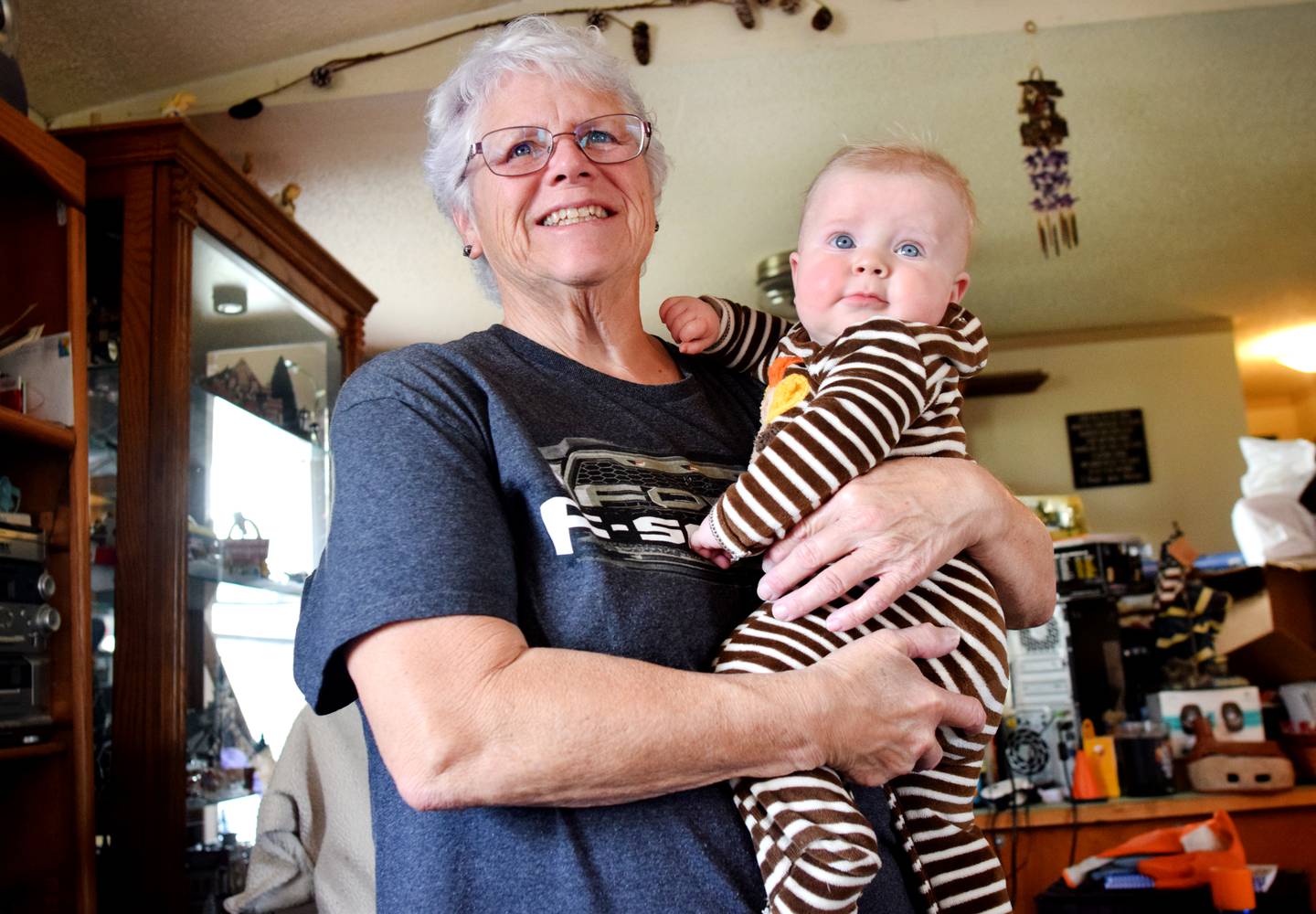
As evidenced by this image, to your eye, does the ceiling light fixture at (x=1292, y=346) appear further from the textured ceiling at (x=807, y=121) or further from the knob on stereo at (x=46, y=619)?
the knob on stereo at (x=46, y=619)

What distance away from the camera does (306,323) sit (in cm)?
307

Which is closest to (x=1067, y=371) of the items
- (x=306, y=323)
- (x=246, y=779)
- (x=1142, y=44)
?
(x=1142, y=44)

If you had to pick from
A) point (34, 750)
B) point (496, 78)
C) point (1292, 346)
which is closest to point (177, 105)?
point (34, 750)

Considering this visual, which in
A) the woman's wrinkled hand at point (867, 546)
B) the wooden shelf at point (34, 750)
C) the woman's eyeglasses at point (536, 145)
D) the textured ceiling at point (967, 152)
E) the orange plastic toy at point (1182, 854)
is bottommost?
the orange plastic toy at point (1182, 854)

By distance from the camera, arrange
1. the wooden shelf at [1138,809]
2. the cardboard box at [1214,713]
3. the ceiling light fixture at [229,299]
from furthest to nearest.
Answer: the cardboard box at [1214,713]
the wooden shelf at [1138,809]
the ceiling light fixture at [229,299]

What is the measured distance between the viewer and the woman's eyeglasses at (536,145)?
124 centimetres

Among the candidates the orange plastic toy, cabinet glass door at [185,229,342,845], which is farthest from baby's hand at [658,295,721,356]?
the orange plastic toy

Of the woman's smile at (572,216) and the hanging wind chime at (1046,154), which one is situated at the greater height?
the hanging wind chime at (1046,154)

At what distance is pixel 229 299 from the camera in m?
2.56

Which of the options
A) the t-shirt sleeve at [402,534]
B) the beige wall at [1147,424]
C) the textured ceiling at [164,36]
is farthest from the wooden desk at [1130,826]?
the beige wall at [1147,424]

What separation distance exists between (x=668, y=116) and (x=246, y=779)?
2445mm

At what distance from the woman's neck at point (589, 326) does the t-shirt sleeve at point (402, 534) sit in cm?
25

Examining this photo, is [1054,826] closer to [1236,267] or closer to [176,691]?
[176,691]

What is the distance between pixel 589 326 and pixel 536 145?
21 centimetres
